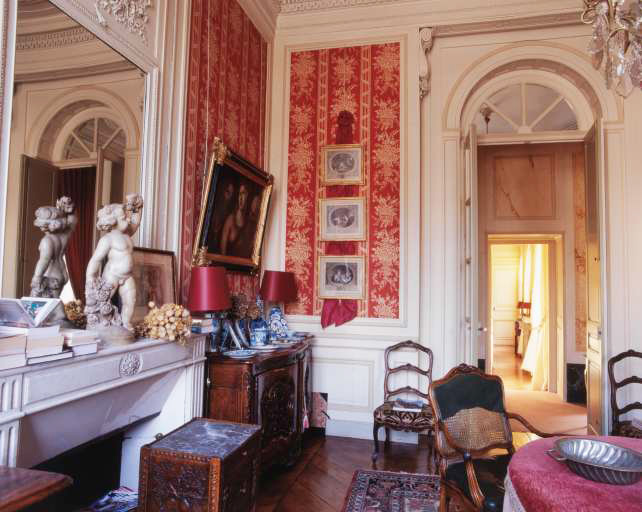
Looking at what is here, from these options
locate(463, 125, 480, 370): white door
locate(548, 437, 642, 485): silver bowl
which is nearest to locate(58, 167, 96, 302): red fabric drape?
locate(548, 437, 642, 485): silver bowl

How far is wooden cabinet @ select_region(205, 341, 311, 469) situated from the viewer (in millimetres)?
2803

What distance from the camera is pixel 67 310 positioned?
78.5 inches

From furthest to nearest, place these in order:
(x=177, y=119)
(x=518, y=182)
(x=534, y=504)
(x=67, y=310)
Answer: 1. (x=518, y=182)
2. (x=177, y=119)
3. (x=67, y=310)
4. (x=534, y=504)

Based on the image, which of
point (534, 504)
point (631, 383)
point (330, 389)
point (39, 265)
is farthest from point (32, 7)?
point (631, 383)

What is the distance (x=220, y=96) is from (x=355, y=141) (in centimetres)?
145

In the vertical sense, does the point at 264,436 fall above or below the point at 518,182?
below

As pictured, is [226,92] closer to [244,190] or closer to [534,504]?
[244,190]

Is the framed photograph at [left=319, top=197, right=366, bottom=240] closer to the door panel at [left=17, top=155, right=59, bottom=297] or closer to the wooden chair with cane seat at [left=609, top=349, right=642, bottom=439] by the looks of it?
the wooden chair with cane seat at [left=609, top=349, right=642, bottom=439]

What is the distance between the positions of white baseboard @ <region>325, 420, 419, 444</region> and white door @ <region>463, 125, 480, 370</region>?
86 cm

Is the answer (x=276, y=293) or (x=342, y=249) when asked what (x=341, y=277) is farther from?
(x=276, y=293)

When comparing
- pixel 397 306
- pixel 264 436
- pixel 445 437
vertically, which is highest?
pixel 397 306

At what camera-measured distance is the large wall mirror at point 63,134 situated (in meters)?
1.76

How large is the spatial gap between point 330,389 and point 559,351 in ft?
12.0

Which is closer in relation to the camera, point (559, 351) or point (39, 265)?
point (39, 265)
